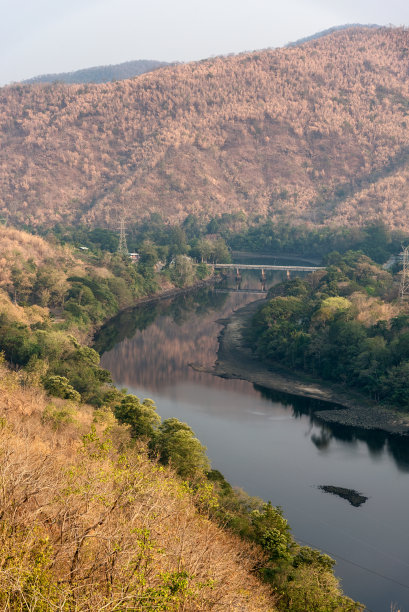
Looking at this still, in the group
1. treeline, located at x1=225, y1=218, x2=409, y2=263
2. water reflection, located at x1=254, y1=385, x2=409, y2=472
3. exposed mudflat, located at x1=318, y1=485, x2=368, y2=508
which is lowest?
water reflection, located at x1=254, y1=385, x2=409, y2=472

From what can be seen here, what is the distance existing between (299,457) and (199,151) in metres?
153

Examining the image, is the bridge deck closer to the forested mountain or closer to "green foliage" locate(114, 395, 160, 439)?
the forested mountain

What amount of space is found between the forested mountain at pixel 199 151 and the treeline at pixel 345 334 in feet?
300

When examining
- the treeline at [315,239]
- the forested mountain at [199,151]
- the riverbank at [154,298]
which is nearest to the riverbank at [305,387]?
the riverbank at [154,298]

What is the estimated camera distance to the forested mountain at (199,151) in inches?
6644

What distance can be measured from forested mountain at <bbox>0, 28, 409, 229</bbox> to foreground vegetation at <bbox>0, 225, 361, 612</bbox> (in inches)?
5110

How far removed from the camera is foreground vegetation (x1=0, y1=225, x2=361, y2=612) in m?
13.9

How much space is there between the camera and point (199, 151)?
18375 centimetres

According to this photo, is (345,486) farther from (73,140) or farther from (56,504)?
(73,140)

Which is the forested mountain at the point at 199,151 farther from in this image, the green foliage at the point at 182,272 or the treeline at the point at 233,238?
the green foliage at the point at 182,272

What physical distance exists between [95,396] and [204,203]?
437 feet

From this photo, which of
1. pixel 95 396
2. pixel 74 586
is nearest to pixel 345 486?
pixel 95 396

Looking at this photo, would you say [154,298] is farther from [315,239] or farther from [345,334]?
[315,239]

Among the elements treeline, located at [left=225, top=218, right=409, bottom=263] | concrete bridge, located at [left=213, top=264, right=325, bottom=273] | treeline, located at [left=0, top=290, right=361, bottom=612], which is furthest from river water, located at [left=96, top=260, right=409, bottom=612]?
treeline, located at [left=225, top=218, right=409, bottom=263]
